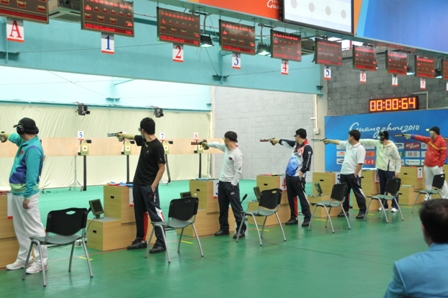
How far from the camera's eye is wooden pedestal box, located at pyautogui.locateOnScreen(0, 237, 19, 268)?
17.4 feet

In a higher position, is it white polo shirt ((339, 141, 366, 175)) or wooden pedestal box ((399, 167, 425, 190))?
white polo shirt ((339, 141, 366, 175))

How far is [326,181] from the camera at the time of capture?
9516mm

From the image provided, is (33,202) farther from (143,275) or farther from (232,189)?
(232,189)

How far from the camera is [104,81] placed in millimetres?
16828

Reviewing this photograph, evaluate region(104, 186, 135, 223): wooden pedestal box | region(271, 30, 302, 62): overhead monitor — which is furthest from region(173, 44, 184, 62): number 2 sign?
region(104, 186, 135, 223): wooden pedestal box

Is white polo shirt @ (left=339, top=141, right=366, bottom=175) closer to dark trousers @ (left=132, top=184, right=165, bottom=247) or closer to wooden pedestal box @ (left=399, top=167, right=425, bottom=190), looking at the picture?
wooden pedestal box @ (left=399, top=167, right=425, bottom=190)

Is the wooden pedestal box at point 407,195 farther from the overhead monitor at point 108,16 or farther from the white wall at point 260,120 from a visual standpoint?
the overhead monitor at point 108,16

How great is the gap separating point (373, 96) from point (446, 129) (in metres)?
2.55

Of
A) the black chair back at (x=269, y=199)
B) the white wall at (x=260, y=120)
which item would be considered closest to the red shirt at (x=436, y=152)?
the black chair back at (x=269, y=199)

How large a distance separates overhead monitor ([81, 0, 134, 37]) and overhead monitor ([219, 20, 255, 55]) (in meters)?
1.57

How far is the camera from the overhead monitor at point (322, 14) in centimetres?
779

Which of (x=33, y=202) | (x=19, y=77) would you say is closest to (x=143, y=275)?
(x=33, y=202)

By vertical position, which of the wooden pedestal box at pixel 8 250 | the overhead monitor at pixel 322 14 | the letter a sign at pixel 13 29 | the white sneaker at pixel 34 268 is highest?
the overhead monitor at pixel 322 14

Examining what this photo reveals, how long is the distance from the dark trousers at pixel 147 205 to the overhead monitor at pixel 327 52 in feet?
14.3
